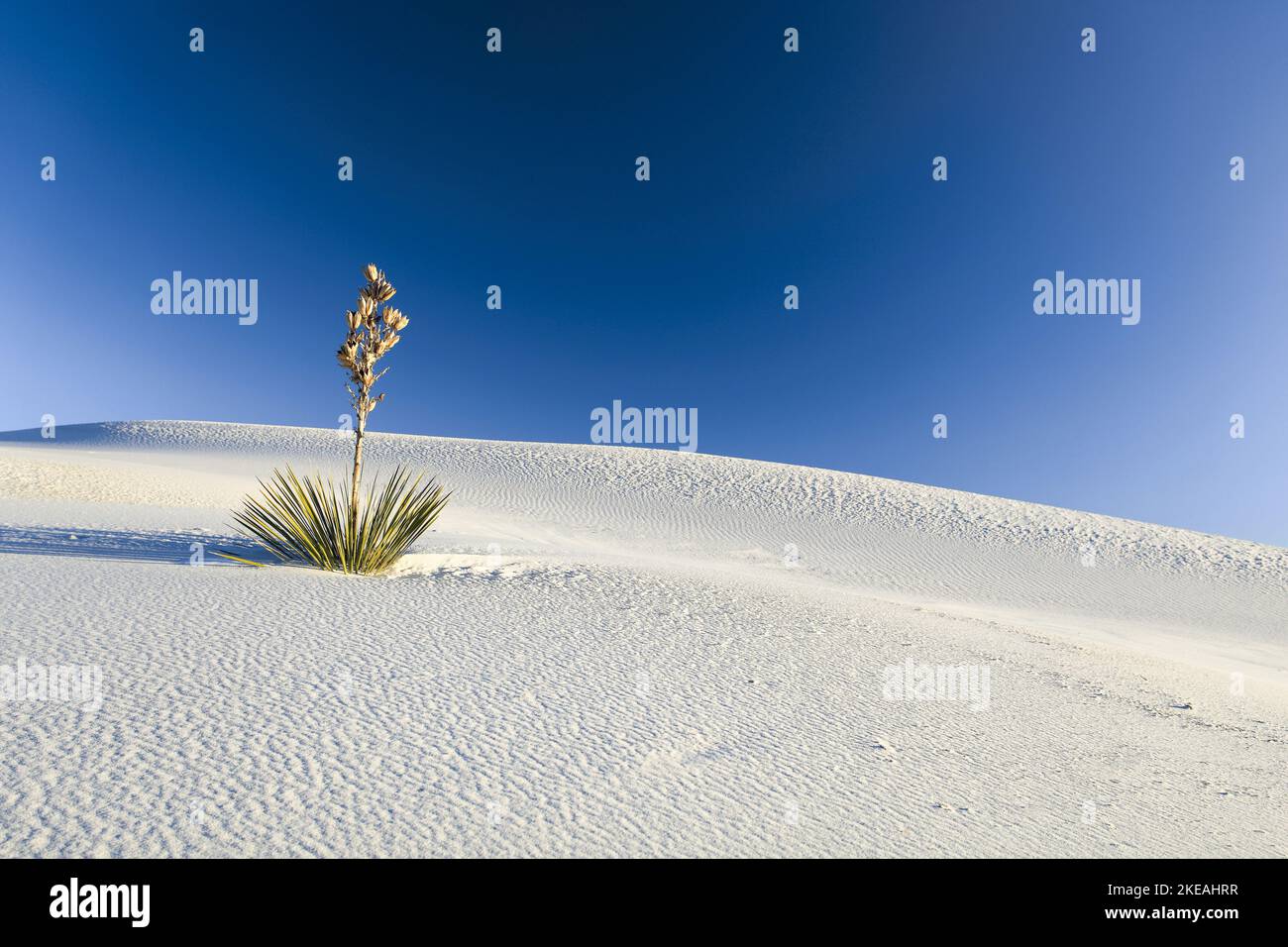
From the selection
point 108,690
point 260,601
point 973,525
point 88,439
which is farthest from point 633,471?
point 88,439

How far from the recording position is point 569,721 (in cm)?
302

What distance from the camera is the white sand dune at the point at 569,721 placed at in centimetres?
208

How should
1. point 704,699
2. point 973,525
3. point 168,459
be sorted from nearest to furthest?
point 704,699
point 973,525
point 168,459

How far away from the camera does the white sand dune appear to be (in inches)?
81.9

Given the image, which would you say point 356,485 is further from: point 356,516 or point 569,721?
point 569,721

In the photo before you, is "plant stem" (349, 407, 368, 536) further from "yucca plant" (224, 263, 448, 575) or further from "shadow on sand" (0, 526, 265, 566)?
"shadow on sand" (0, 526, 265, 566)

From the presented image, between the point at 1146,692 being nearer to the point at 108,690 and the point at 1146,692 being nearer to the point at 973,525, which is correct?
the point at 108,690

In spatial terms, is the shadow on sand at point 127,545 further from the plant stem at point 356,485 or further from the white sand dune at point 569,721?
the plant stem at point 356,485

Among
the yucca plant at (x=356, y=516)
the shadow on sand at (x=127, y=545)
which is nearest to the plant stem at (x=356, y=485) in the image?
the yucca plant at (x=356, y=516)

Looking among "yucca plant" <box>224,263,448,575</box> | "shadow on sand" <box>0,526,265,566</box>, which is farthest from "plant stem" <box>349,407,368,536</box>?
"shadow on sand" <box>0,526,265,566</box>

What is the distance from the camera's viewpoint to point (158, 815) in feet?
6.31
